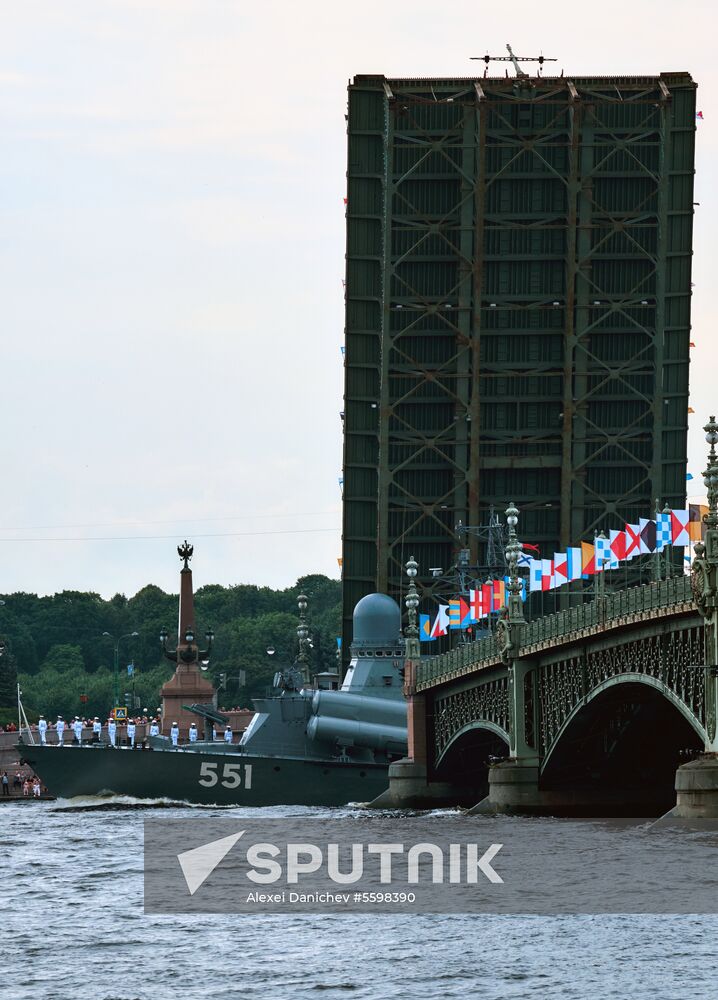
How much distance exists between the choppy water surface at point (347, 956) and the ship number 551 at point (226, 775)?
113 ft

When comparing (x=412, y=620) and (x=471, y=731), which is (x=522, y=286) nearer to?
(x=412, y=620)

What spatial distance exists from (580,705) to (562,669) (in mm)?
2578

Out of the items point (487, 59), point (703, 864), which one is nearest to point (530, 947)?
point (703, 864)

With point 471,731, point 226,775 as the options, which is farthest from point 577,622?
point 226,775

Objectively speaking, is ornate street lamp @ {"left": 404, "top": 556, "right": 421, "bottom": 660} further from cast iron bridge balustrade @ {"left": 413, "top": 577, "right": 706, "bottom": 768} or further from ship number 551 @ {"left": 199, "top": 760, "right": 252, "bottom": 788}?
ship number 551 @ {"left": 199, "top": 760, "right": 252, "bottom": 788}

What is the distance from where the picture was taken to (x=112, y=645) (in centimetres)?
18788

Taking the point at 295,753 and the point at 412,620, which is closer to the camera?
the point at 412,620

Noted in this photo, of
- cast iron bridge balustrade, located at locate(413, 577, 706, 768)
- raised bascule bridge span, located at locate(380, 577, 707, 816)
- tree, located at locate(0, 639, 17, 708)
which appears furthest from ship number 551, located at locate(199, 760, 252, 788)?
tree, located at locate(0, 639, 17, 708)

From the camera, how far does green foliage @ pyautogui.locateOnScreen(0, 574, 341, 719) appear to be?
529ft

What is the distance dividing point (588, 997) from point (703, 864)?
1026 cm

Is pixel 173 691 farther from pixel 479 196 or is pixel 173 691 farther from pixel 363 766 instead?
pixel 479 196

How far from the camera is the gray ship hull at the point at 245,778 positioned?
227 ft

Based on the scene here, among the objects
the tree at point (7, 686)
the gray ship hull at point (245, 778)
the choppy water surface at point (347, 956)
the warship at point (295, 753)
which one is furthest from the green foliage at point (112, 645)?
the choppy water surface at point (347, 956)

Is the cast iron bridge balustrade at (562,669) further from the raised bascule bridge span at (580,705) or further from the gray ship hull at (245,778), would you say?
the gray ship hull at (245,778)
